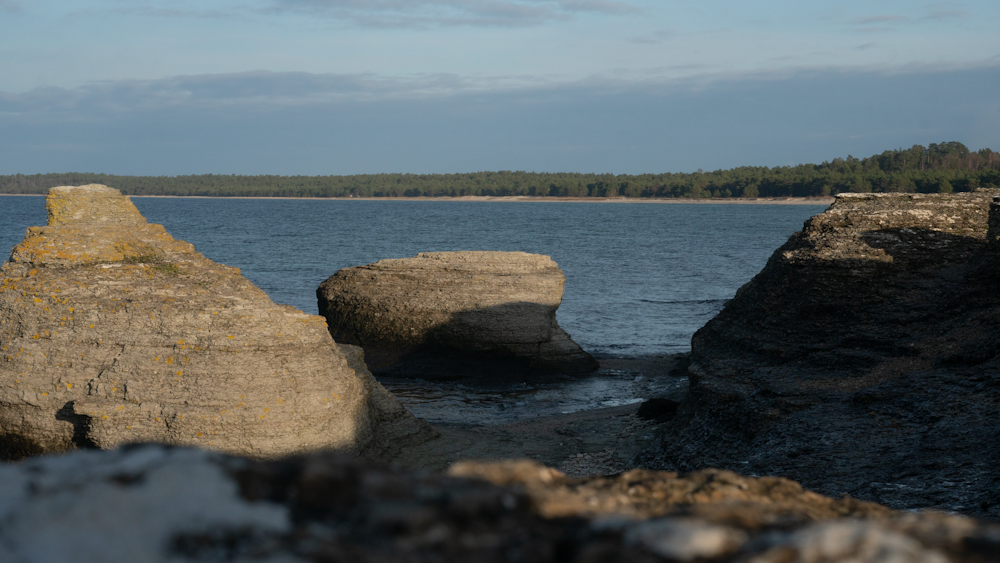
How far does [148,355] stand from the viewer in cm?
902

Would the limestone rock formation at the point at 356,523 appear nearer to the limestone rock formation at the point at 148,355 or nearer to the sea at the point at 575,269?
the limestone rock formation at the point at 148,355

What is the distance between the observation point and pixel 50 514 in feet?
5.26

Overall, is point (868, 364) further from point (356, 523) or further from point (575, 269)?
point (575, 269)

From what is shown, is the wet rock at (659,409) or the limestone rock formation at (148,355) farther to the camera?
the wet rock at (659,409)

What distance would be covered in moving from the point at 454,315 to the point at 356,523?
17.2 metres

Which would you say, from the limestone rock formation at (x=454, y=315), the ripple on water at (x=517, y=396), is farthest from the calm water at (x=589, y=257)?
the limestone rock formation at (x=454, y=315)

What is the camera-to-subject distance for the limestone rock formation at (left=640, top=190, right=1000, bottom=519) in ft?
24.3

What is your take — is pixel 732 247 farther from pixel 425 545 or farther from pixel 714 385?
pixel 425 545

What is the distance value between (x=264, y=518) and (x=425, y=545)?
387 millimetres

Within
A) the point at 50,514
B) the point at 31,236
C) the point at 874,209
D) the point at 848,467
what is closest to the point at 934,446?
the point at 848,467

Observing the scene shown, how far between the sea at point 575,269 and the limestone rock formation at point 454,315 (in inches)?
32.7

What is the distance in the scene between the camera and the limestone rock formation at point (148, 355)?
8.80m

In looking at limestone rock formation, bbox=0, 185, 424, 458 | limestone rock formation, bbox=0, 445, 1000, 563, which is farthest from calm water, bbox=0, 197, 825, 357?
limestone rock formation, bbox=0, 445, 1000, 563

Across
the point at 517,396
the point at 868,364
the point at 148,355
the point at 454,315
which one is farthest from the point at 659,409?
the point at 148,355
